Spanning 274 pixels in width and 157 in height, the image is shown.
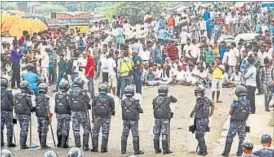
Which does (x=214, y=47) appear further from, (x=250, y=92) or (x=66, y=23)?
(x=66, y=23)

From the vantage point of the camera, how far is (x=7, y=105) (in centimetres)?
1539

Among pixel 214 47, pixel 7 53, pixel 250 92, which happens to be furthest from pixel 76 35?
pixel 250 92

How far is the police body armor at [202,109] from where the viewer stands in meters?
14.3

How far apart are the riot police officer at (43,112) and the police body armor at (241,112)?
407 cm

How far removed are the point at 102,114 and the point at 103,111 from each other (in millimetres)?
80

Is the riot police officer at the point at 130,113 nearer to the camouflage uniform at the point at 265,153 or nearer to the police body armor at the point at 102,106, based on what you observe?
the police body armor at the point at 102,106

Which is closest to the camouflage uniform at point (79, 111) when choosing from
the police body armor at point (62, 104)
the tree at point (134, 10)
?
the police body armor at point (62, 104)

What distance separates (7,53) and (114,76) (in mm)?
5322

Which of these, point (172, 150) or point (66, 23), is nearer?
point (172, 150)

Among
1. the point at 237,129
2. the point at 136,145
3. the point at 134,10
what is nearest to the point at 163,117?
the point at 136,145

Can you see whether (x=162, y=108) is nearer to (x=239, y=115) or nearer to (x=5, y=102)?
(x=239, y=115)

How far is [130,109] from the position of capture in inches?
565

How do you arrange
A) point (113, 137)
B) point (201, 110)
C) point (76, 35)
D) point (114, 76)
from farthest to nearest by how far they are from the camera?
point (76, 35) → point (114, 76) → point (113, 137) → point (201, 110)

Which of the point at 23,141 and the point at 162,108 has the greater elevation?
the point at 162,108
